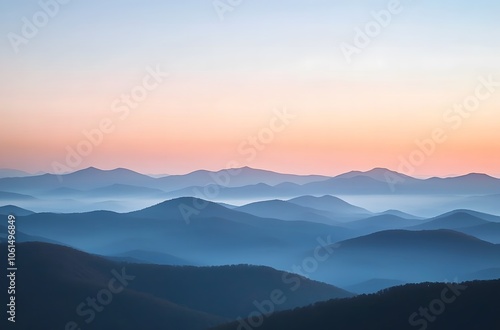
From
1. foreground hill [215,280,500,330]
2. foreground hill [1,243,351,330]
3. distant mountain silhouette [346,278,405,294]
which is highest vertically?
distant mountain silhouette [346,278,405,294]

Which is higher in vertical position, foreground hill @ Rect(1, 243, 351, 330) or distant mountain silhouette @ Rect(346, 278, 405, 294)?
distant mountain silhouette @ Rect(346, 278, 405, 294)

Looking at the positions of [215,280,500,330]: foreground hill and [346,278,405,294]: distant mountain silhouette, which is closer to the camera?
[215,280,500,330]: foreground hill

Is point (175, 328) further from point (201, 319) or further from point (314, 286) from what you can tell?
point (314, 286)

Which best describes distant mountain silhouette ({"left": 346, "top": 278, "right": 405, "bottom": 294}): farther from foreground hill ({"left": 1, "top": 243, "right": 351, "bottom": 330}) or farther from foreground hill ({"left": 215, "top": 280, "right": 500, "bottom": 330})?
foreground hill ({"left": 215, "top": 280, "right": 500, "bottom": 330})

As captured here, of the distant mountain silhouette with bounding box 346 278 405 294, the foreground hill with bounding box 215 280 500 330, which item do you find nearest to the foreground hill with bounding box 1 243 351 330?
the foreground hill with bounding box 215 280 500 330

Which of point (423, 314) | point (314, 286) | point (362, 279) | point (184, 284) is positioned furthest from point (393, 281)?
point (423, 314)

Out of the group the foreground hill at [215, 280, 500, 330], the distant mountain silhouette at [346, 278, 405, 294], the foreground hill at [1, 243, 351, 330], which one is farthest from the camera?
the distant mountain silhouette at [346, 278, 405, 294]
